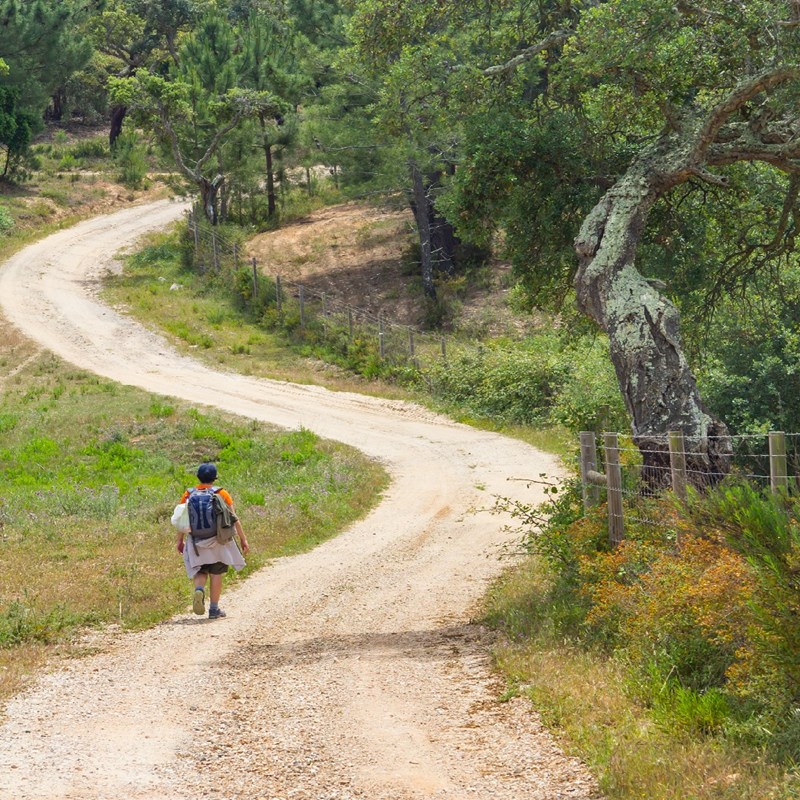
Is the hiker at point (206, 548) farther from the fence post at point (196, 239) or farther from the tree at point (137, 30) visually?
the tree at point (137, 30)

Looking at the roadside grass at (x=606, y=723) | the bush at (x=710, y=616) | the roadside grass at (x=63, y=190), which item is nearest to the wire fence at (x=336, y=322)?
the roadside grass at (x=63, y=190)

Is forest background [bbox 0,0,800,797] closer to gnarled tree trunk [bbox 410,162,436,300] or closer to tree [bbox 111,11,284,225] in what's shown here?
gnarled tree trunk [bbox 410,162,436,300]

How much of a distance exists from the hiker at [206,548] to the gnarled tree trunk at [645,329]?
4.47 m

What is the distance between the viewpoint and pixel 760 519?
21.6 feet

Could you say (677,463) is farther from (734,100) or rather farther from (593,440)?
(734,100)

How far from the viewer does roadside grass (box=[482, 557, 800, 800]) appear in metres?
5.71

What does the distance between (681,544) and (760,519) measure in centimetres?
195

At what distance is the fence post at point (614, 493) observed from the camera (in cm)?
1054

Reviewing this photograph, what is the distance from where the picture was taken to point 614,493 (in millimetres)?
10586

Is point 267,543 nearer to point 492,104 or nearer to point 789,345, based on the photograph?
point 492,104

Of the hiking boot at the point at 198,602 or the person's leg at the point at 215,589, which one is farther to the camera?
the person's leg at the point at 215,589

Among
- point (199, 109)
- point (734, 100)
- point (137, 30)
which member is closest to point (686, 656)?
point (734, 100)

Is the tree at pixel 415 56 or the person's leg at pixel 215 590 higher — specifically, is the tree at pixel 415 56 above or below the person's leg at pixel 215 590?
above

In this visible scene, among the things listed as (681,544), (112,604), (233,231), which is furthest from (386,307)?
(681,544)
